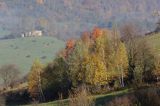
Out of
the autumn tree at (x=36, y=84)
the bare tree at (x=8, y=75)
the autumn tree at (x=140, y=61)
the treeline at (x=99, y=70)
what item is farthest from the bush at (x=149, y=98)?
the bare tree at (x=8, y=75)

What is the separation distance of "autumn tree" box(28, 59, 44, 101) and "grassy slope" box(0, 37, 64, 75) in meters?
29.0

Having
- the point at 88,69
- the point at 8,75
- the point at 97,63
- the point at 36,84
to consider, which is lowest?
the point at 36,84

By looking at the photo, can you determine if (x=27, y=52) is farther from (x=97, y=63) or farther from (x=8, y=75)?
(x=97, y=63)

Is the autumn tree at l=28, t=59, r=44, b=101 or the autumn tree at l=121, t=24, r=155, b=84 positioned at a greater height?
the autumn tree at l=121, t=24, r=155, b=84

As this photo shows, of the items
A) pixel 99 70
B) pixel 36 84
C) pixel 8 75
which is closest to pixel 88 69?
pixel 99 70

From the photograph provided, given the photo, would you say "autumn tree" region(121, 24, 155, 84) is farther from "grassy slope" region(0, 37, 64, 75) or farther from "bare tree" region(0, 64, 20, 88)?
"grassy slope" region(0, 37, 64, 75)

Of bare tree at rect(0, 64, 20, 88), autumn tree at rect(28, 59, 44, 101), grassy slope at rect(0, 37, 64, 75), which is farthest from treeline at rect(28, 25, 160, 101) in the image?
grassy slope at rect(0, 37, 64, 75)

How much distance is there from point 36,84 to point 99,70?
13.0 meters

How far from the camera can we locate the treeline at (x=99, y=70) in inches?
2576

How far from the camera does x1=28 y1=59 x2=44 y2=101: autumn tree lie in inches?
2955

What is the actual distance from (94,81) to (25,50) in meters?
69.5

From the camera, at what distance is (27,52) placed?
135 metres

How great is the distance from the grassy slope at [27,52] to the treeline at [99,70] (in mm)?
32813

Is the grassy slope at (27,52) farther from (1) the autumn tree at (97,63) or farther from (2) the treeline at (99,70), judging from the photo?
(1) the autumn tree at (97,63)
